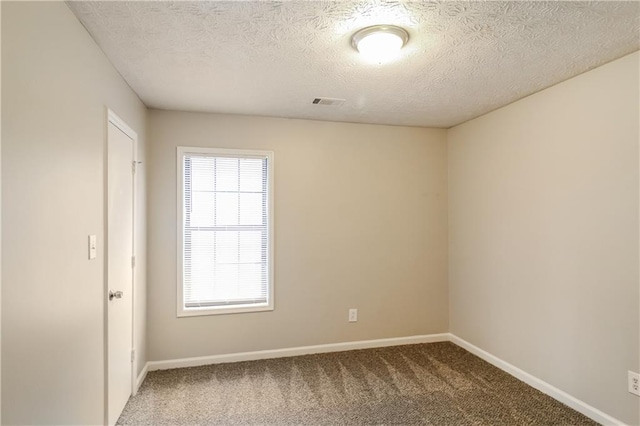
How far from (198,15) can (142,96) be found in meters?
1.42

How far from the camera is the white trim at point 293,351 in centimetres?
312

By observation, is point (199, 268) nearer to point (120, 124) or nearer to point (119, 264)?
point (119, 264)

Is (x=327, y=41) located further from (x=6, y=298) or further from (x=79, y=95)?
(x=6, y=298)

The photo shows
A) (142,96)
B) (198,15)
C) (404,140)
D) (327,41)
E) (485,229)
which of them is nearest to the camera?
(198,15)

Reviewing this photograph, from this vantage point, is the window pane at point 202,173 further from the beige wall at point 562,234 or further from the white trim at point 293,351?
the beige wall at point 562,234

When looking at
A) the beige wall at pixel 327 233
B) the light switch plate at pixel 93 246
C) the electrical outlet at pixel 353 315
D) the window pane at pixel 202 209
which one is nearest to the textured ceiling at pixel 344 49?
the beige wall at pixel 327 233

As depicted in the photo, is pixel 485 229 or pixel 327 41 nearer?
pixel 327 41

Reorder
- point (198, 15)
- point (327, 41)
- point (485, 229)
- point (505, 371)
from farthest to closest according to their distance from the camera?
point (485, 229) < point (505, 371) < point (327, 41) < point (198, 15)

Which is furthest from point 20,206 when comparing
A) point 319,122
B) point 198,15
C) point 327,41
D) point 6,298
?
point 319,122

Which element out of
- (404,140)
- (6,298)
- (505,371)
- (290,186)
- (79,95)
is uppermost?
(404,140)

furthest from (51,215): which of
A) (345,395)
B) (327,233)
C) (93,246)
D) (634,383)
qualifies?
(634,383)

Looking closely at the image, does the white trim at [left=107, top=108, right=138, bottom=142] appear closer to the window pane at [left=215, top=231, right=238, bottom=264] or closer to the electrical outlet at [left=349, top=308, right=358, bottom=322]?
the window pane at [left=215, top=231, right=238, bottom=264]

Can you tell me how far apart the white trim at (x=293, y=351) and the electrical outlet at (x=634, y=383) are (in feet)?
5.98

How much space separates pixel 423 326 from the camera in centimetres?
378
